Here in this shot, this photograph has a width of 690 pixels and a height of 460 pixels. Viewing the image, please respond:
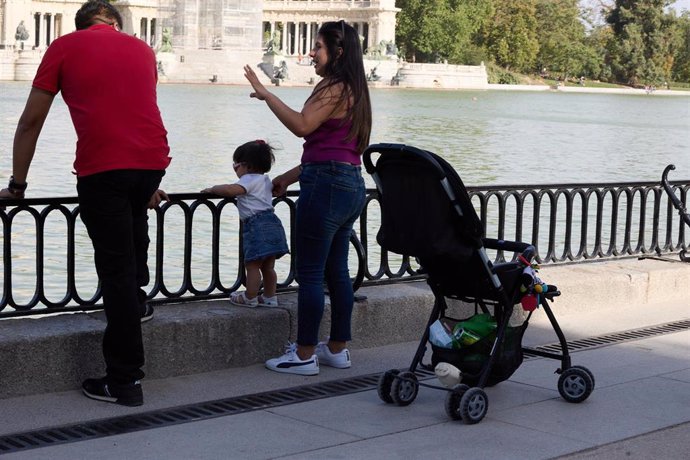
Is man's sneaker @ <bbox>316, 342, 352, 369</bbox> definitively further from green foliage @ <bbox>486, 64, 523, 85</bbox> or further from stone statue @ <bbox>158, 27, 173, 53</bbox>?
green foliage @ <bbox>486, 64, 523, 85</bbox>

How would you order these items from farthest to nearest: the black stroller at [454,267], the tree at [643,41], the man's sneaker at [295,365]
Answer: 1. the tree at [643,41]
2. the man's sneaker at [295,365]
3. the black stroller at [454,267]

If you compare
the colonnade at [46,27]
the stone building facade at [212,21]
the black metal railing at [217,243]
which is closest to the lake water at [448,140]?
the black metal railing at [217,243]

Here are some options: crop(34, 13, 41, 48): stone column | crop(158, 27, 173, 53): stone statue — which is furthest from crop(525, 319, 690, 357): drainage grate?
crop(34, 13, 41, 48): stone column

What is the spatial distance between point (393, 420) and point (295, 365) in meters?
0.93

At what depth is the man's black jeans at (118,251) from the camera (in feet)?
17.9

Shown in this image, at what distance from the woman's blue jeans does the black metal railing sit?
27.4 inches

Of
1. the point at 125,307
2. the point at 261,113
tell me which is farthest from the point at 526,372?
the point at 261,113

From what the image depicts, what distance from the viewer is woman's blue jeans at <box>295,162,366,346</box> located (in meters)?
5.99

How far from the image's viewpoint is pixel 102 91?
212 inches

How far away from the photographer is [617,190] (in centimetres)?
926

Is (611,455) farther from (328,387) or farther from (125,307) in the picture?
(125,307)

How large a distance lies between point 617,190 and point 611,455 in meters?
4.47

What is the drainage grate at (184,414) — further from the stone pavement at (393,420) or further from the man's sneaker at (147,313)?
the man's sneaker at (147,313)

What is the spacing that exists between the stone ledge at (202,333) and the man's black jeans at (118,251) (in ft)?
1.02
